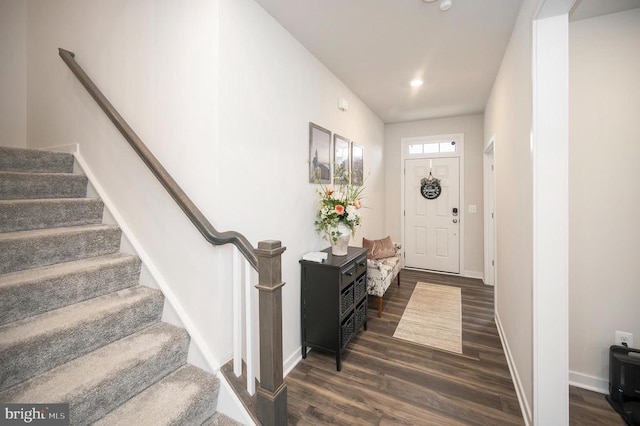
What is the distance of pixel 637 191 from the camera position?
193cm

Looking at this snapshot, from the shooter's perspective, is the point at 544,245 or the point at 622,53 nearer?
the point at 544,245

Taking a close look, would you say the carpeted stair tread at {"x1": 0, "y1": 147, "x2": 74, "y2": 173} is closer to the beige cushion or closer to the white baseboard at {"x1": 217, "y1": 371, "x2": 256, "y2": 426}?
the white baseboard at {"x1": 217, "y1": 371, "x2": 256, "y2": 426}

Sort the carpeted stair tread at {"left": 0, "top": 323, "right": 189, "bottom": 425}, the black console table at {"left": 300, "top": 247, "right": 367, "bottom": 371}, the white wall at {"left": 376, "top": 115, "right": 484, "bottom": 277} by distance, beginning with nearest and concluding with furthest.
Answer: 1. the carpeted stair tread at {"left": 0, "top": 323, "right": 189, "bottom": 425}
2. the black console table at {"left": 300, "top": 247, "right": 367, "bottom": 371}
3. the white wall at {"left": 376, "top": 115, "right": 484, "bottom": 277}

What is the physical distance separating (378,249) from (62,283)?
3.15 metres

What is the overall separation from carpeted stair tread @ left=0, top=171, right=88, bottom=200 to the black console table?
190 centimetres

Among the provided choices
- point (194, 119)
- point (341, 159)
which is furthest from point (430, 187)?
point (194, 119)

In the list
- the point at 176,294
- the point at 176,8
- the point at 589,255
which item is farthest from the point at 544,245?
the point at 176,8

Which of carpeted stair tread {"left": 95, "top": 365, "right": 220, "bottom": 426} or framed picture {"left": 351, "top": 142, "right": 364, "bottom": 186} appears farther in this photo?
framed picture {"left": 351, "top": 142, "right": 364, "bottom": 186}

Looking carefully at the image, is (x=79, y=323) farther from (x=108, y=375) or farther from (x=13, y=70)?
(x=13, y=70)

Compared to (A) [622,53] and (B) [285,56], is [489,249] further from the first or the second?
(B) [285,56]

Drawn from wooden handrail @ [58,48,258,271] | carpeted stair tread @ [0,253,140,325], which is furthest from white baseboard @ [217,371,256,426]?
carpeted stair tread @ [0,253,140,325]

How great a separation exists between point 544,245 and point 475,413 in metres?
1.18

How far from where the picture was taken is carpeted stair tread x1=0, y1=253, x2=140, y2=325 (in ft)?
4.57

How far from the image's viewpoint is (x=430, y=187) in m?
5.04
